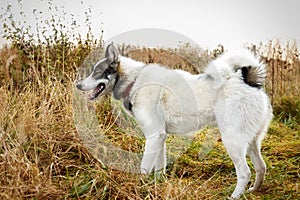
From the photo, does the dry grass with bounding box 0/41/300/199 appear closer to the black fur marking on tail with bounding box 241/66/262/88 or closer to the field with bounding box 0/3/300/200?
the field with bounding box 0/3/300/200

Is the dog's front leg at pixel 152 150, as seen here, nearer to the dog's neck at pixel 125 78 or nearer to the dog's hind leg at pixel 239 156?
the dog's neck at pixel 125 78

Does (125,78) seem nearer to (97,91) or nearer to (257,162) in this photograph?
(97,91)

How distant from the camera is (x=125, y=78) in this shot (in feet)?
13.0

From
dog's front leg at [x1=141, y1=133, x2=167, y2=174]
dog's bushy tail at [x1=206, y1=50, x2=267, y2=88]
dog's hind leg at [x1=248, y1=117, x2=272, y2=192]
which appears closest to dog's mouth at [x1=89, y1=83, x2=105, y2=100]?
dog's front leg at [x1=141, y1=133, x2=167, y2=174]

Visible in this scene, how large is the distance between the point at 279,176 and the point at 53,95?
2377 mm

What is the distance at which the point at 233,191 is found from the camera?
377 cm

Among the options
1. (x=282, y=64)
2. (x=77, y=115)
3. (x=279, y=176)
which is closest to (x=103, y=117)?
(x=77, y=115)

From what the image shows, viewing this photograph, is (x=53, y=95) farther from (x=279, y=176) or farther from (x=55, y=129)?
(x=279, y=176)

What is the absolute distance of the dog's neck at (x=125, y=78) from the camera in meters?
3.95

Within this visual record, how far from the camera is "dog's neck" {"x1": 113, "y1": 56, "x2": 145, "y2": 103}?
3951 mm

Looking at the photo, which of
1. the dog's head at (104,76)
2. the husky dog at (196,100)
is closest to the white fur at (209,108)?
the husky dog at (196,100)

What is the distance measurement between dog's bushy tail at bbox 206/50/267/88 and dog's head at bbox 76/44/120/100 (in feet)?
2.77

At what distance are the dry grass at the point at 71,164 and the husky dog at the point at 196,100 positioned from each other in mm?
326

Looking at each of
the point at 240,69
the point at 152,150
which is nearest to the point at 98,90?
the point at 152,150
